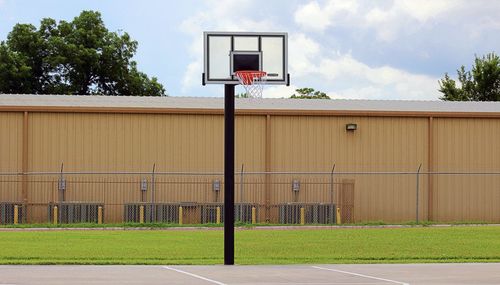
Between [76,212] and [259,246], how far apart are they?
1390 centimetres

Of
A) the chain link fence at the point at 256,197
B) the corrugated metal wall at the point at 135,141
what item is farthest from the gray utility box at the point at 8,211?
the corrugated metal wall at the point at 135,141

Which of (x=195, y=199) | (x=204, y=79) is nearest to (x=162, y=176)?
(x=195, y=199)

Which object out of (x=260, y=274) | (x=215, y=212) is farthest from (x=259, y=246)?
(x=215, y=212)

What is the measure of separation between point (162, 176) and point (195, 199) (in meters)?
1.53

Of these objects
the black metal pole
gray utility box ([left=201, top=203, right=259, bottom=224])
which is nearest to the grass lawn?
the black metal pole

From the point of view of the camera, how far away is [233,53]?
21.7 metres

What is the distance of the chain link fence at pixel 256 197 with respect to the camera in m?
41.0

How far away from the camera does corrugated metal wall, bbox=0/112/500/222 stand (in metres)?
41.8

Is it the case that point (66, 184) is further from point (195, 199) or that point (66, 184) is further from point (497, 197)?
point (497, 197)

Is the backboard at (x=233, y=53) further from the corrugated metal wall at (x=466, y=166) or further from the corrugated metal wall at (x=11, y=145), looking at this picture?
the corrugated metal wall at (x=466, y=166)

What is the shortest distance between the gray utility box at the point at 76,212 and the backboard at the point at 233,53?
19143 millimetres

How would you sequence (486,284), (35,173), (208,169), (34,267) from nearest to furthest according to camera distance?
(486,284) → (34,267) → (35,173) → (208,169)

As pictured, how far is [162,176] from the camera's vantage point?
42250mm

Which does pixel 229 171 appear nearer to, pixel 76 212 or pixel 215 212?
pixel 76 212
